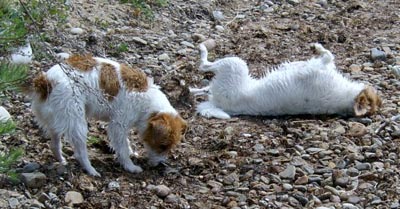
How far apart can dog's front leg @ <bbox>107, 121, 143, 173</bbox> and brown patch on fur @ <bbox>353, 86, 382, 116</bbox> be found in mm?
2459

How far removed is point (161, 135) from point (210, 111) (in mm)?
1636

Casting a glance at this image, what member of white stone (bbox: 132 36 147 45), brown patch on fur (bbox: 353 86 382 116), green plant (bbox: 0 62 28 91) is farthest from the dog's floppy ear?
white stone (bbox: 132 36 147 45)

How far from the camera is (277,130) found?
7.16 m

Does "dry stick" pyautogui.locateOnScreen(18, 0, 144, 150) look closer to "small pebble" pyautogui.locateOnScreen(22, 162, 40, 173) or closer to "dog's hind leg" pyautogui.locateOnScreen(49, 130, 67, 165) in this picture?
"dog's hind leg" pyautogui.locateOnScreen(49, 130, 67, 165)

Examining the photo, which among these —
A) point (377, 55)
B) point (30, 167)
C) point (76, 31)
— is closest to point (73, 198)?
point (30, 167)

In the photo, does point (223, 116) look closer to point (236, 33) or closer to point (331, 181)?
point (331, 181)

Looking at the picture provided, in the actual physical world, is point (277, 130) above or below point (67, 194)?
above

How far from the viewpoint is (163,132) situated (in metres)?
5.98

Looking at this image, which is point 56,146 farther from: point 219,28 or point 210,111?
point 219,28

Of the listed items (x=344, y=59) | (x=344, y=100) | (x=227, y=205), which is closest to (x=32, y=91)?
(x=227, y=205)

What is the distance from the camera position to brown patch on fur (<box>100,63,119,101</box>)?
5867 millimetres

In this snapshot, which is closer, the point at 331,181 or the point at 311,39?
the point at 331,181

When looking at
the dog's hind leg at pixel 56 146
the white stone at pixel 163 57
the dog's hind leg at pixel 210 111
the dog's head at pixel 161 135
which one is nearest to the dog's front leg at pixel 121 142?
the dog's head at pixel 161 135

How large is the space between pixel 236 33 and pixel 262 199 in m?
4.64
